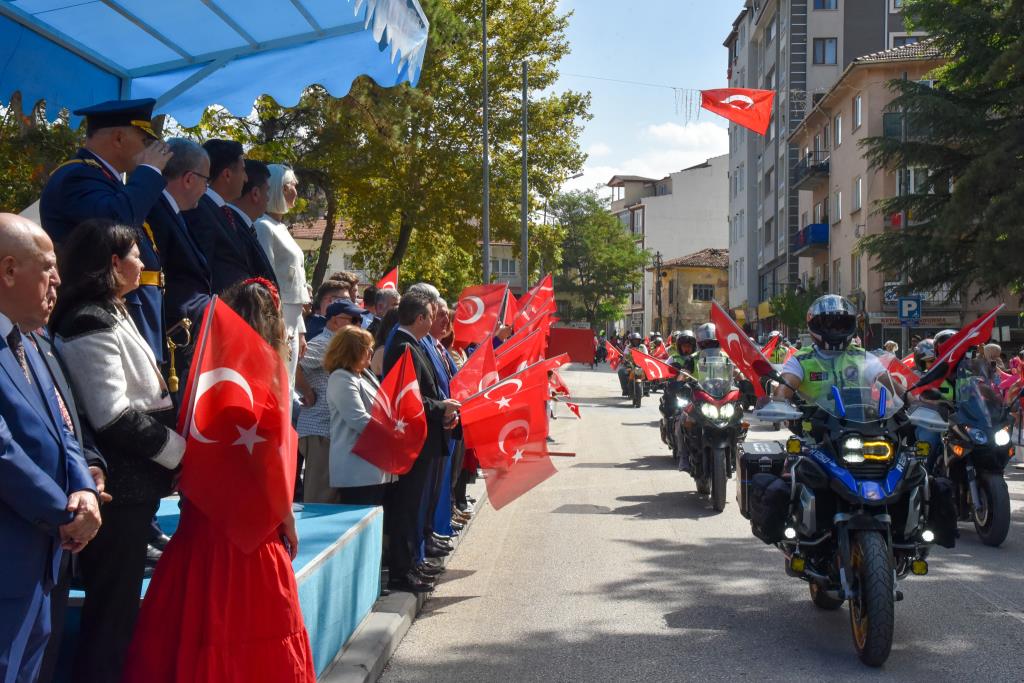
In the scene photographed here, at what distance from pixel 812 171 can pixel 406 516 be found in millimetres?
44718

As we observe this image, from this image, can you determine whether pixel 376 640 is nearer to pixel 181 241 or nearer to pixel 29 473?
pixel 181 241

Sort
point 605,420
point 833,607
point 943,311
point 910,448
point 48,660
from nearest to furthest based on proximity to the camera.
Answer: point 48,660 → point 910,448 → point 833,607 → point 605,420 → point 943,311

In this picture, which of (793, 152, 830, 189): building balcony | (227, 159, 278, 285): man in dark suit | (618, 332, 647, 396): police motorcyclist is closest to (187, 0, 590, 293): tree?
(618, 332, 647, 396): police motorcyclist

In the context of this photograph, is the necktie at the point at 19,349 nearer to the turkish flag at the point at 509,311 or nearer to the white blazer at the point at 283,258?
the white blazer at the point at 283,258

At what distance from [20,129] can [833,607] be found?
1068 cm

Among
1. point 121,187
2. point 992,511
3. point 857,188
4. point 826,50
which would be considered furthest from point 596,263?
point 121,187

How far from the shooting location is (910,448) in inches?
238

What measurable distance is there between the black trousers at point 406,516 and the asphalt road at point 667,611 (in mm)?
358

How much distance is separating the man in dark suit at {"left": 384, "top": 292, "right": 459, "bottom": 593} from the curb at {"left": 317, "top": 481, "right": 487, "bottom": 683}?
0.54ft

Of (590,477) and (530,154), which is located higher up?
(530,154)

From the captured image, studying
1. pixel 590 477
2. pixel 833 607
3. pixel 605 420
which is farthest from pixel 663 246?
pixel 833 607

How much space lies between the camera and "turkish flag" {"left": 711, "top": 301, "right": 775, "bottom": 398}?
634 centimetres

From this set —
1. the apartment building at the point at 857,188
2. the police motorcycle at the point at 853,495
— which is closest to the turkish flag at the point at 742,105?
the police motorcycle at the point at 853,495

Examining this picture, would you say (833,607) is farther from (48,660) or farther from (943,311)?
(943,311)
